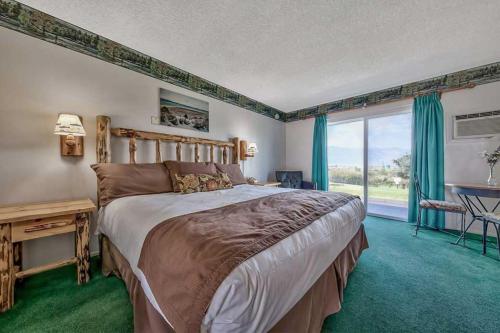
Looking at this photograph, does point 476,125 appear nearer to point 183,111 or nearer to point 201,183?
point 201,183

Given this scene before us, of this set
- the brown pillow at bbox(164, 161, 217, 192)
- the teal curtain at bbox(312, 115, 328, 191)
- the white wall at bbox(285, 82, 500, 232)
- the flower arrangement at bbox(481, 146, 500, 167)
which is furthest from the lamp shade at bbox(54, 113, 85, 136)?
the flower arrangement at bbox(481, 146, 500, 167)

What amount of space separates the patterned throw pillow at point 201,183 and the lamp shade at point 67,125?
99cm

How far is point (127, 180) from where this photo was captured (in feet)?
6.24

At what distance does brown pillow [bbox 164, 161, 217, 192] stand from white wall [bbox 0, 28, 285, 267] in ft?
1.60

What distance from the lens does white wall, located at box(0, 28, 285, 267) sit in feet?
5.52

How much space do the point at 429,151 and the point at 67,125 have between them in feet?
15.5

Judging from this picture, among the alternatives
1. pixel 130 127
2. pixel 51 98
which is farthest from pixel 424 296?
pixel 51 98

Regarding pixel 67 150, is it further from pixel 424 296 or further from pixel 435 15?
pixel 435 15

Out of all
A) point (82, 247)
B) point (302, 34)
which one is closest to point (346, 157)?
point (302, 34)

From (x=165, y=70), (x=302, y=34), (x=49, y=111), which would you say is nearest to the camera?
(x=49, y=111)

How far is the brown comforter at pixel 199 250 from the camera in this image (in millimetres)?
680

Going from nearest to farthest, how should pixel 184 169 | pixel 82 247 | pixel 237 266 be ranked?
1. pixel 237 266
2. pixel 82 247
3. pixel 184 169

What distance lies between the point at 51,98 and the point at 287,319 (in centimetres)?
270

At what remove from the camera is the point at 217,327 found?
2.04ft
